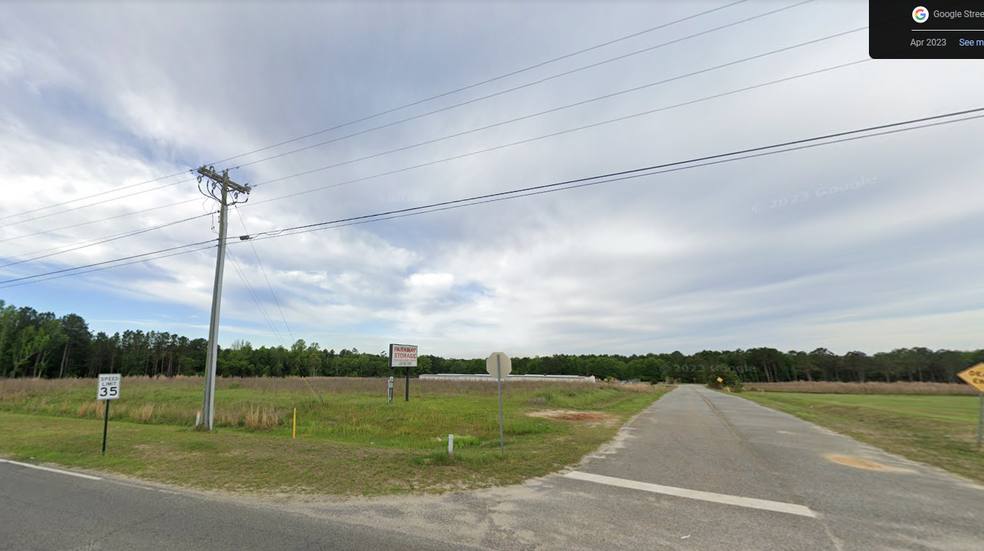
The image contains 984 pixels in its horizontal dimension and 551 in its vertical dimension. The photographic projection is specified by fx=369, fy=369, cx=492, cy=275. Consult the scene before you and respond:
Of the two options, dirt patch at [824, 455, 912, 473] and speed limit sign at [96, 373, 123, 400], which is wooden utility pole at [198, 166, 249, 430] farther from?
dirt patch at [824, 455, 912, 473]

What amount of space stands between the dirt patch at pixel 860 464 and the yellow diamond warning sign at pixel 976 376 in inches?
208

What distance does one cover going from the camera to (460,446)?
1177cm

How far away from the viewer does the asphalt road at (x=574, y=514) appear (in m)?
4.93

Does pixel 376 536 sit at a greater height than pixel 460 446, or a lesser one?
greater

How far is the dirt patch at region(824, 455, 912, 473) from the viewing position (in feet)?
29.2

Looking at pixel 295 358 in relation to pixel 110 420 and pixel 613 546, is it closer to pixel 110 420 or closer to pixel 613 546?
pixel 110 420

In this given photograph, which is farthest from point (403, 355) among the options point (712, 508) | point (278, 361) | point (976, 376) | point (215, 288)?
point (278, 361)

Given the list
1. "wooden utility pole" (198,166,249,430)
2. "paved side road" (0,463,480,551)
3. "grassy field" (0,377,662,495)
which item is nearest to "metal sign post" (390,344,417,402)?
"grassy field" (0,377,662,495)

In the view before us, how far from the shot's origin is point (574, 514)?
5.88m

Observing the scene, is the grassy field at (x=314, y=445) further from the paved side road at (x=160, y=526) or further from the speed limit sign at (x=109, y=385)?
the speed limit sign at (x=109, y=385)

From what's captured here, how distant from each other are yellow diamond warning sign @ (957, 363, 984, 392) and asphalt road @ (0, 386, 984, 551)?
18.1 ft

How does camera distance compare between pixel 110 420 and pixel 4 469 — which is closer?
pixel 4 469

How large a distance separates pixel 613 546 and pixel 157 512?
7.18 metres

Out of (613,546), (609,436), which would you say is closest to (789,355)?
(609,436)
